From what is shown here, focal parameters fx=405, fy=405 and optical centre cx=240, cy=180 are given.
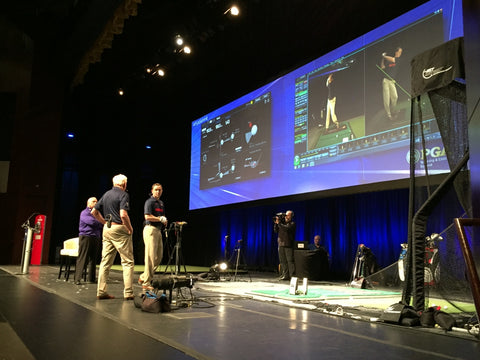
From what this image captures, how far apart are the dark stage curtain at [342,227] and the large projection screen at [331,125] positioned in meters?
1.39

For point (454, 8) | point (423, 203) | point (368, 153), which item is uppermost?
point (454, 8)

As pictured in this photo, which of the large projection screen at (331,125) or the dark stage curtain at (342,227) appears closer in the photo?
the large projection screen at (331,125)

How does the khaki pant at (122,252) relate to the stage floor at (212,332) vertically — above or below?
above

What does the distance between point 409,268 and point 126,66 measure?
999cm

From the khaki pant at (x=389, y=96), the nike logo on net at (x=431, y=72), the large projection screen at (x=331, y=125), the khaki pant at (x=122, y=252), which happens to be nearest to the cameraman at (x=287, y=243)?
the large projection screen at (x=331, y=125)

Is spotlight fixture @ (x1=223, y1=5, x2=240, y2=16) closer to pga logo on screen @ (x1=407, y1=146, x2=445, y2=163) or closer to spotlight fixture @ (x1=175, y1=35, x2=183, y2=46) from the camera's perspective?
spotlight fixture @ (x1=175, y1=35, x2=183, y2=46)

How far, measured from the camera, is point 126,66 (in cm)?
1139

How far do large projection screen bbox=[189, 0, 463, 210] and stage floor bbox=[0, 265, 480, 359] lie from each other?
1602mm

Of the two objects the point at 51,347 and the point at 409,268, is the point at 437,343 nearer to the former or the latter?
the point at 409,268

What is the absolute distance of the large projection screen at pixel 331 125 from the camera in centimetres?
591

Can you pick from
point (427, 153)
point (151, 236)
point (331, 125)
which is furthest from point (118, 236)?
point (331, 125)

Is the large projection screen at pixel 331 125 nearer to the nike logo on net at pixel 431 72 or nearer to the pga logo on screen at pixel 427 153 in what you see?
the pga logo on screen at pixel 427 153

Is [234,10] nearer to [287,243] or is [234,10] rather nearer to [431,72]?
[287,243]

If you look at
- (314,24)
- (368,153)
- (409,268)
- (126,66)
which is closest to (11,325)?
(409,268)
